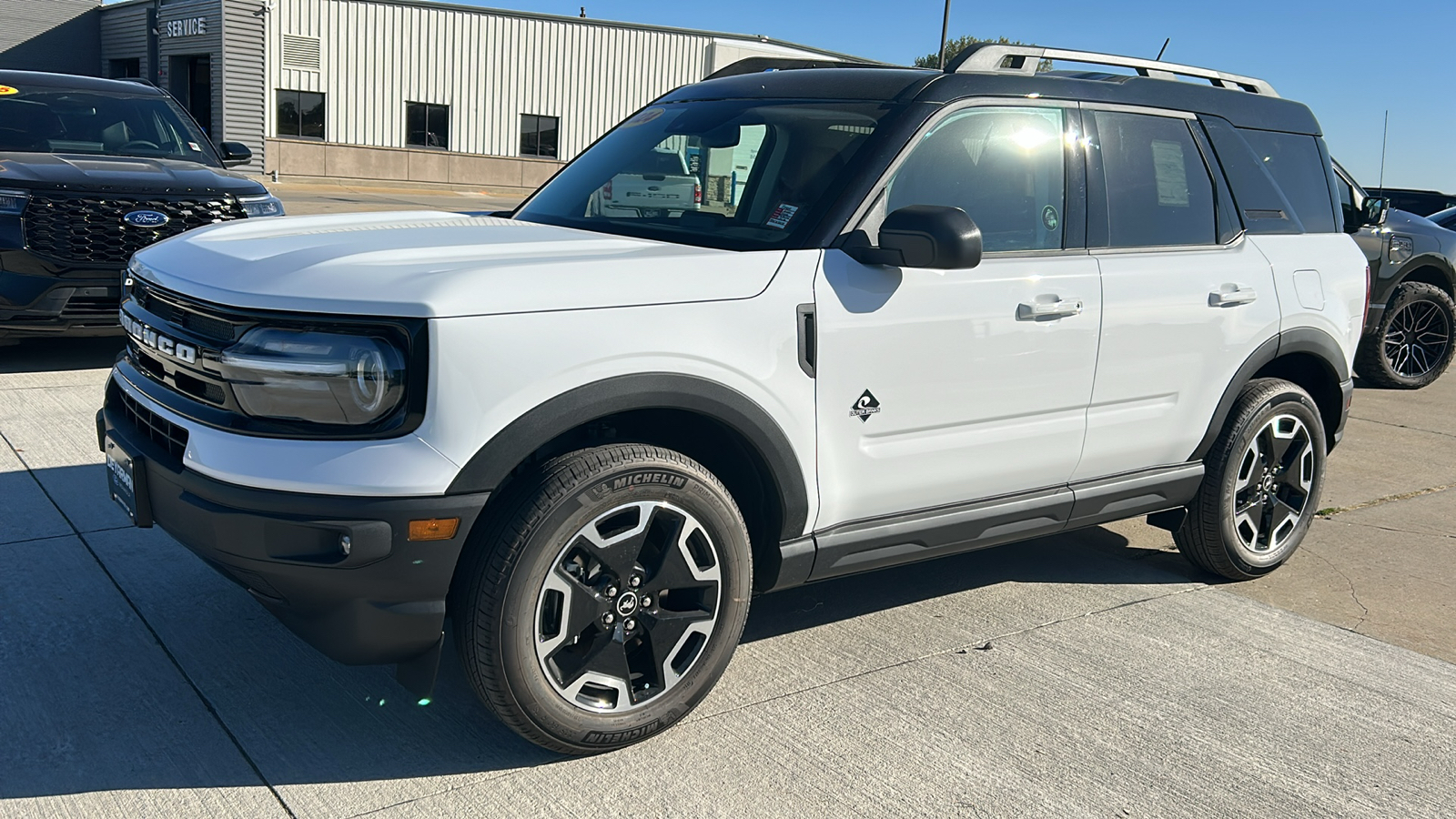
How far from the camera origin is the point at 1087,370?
3959 millimetres

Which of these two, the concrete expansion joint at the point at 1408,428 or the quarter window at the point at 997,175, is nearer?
the quarter window at the point at 997,175

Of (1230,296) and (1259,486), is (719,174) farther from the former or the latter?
(1259,486)

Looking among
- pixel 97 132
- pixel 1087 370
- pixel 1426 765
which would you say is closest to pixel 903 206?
pixel 1087 370

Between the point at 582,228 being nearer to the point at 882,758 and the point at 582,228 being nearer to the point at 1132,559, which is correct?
the point at 882,758

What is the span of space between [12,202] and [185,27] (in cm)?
2920

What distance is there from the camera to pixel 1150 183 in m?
4.33

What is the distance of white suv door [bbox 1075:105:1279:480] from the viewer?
408cm

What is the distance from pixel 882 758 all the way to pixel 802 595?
1.25m

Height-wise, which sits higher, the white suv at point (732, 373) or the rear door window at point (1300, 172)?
the rear door window at point (1300, 172)

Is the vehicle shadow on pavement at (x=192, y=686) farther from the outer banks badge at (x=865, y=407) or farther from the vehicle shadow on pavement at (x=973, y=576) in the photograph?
the outer banks badge at (x=865, y=407)

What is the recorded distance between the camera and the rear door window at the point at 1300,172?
189 inches

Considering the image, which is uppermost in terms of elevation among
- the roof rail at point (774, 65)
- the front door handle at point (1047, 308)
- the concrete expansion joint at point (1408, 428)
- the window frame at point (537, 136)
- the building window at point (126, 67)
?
the building window at point (126, 67)

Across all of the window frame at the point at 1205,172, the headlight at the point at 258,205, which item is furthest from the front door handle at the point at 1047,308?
the headlight at the point at 258,205

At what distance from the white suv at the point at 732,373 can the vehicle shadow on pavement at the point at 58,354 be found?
4454mm
